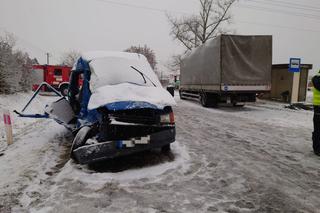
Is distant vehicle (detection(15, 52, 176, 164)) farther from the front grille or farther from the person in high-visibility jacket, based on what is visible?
the person in high-visibility jacket

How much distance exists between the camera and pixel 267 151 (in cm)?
585

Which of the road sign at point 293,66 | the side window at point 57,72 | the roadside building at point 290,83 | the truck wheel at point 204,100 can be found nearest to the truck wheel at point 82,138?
the truck wheel at point 204,100

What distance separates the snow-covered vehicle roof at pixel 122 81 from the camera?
4566mm

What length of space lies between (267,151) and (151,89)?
10.1ft

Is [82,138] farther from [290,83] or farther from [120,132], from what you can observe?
[290,83]

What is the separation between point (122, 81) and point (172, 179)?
2.39 meters

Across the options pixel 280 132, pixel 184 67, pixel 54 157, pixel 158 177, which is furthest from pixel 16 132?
pixel 184 67

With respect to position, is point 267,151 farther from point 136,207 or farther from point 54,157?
point 54,157

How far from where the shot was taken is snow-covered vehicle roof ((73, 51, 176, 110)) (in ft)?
15.0

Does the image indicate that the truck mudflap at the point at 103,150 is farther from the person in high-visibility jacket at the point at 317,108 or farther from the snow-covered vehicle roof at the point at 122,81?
the person in high-visibility jacket at the point at 317,108

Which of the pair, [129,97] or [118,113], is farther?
[129,97]

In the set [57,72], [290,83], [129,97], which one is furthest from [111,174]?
[57,72]

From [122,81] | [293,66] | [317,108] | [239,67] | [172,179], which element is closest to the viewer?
[172,179]

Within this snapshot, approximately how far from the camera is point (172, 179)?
13.4ft
